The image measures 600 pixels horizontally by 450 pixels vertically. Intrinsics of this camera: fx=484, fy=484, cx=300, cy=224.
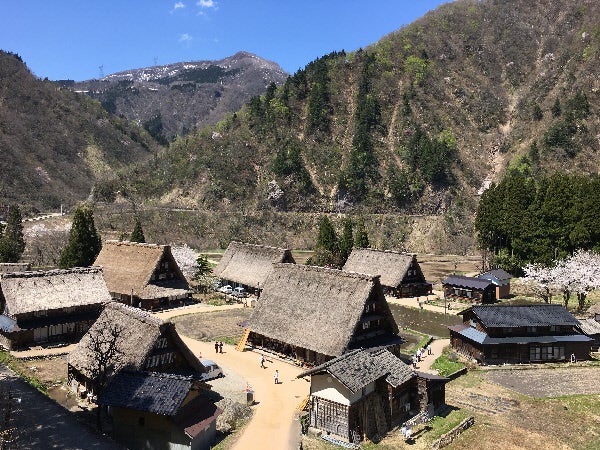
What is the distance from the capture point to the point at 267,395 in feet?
98.7

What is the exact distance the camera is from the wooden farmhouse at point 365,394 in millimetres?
24719

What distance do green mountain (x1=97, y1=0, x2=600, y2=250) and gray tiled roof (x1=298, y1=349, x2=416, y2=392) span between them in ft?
218

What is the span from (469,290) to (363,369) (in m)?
35.4

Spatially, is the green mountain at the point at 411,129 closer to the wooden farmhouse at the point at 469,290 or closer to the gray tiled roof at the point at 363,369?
the wooden farmhouse at the point at 469,290

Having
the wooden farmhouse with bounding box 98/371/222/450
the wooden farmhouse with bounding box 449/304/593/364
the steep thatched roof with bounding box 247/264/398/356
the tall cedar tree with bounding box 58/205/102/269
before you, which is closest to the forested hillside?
the tall cedar tree with bounding box 58/205/102/269

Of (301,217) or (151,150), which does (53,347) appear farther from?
(151,150)

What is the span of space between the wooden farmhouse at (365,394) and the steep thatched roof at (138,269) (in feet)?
94.4

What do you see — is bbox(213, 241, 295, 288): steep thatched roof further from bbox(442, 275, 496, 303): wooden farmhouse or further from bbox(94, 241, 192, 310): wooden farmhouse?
bbox(442, 275, 496, 303): wooden farmhouse

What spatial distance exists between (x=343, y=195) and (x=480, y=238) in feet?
116

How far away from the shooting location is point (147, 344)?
87.4ft

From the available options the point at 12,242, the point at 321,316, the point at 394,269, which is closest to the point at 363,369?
the point at 321,316

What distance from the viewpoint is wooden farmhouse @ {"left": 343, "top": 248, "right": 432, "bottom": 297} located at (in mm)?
57969

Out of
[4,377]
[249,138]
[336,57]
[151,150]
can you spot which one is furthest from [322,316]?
[151,150]

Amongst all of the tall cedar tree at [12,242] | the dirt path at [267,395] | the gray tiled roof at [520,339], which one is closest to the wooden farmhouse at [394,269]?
the gray tiled roof at [520,339]
